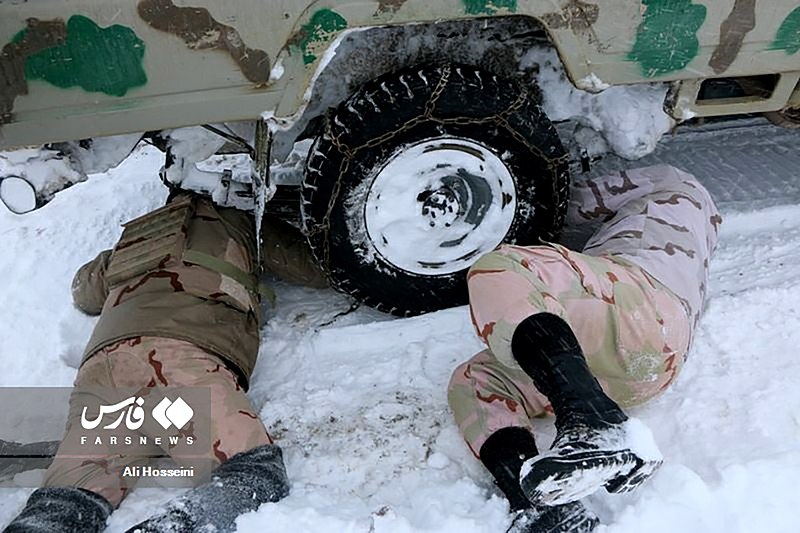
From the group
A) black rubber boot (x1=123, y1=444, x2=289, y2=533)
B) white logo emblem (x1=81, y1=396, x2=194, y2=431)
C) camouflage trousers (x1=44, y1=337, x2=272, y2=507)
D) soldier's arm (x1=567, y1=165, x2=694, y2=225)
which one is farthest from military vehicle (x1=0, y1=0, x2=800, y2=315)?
black rubber boot (x1=123, y1=444, x2=289, y2=533)

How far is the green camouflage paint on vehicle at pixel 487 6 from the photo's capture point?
2.34 m

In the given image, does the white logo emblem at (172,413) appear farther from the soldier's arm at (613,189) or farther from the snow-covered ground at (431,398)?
the soldier's arm at (613,189)

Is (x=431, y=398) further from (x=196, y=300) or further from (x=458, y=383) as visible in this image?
(x=196, y=300)

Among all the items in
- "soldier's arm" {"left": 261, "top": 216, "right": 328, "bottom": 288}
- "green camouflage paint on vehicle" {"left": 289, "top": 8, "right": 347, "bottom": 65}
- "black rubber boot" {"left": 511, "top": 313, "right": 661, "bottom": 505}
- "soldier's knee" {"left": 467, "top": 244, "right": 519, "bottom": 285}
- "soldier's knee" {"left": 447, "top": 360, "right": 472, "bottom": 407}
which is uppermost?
"green camouflage paint on vehicle" {"left": 289, "top": 8, "right": 347, "bottom": 65}

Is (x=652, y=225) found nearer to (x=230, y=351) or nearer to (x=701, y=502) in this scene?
(x=701, y=502)

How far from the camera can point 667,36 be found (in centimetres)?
245

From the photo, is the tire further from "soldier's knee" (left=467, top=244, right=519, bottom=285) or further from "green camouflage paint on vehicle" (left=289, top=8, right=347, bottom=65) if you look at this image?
"soldier's knee" (left=467, top=244, right=519, bottom=285)

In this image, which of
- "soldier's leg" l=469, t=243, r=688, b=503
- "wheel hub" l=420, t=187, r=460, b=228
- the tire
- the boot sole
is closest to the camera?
the boot sole

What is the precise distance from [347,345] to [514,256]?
883mm

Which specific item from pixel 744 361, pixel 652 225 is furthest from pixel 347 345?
pixel 744 361

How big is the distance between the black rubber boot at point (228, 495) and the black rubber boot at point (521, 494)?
0.57 meters

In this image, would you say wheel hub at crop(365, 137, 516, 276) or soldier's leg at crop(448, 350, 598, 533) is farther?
wheel hub at crop(365, 137, 516, 276)

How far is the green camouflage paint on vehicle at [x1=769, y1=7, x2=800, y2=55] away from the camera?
2.48 m

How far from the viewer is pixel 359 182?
266cm
